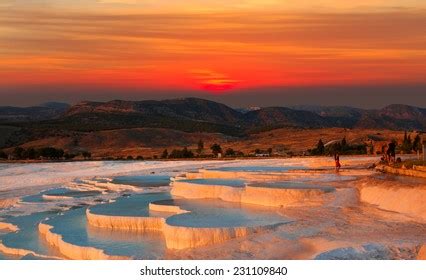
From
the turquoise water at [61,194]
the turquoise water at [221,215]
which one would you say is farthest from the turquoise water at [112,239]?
the turquoise water at [61,194]

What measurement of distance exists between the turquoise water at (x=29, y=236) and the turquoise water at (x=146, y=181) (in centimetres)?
544

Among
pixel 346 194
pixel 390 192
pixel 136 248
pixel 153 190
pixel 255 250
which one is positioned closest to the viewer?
pixel 255 250

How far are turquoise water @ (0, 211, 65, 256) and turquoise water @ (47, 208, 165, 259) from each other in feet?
1.23

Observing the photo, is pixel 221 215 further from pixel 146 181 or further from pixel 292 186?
pixel 146 181

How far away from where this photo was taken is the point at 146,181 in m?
24.2

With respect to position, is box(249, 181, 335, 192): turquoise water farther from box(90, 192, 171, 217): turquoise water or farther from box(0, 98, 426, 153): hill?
box(0, 98, 426, 153): hill

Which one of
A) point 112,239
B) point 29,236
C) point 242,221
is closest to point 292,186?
point 242,221

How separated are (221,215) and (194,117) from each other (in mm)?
105155

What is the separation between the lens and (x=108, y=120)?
325 ft

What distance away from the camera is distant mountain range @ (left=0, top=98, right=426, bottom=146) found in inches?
3578

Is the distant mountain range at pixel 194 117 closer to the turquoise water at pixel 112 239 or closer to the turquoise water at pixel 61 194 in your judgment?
the turquoise water at pixel 61 194
